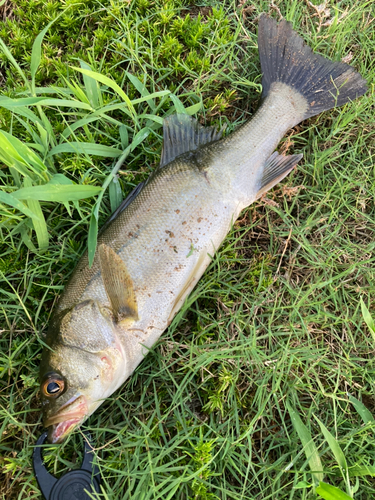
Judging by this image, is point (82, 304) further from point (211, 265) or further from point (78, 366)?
point (211, 265)

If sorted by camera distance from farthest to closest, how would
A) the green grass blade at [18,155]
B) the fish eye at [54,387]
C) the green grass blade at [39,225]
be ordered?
1. the green grass blade at [39,225]
2. the fish eye at [54,387]
3. the green grass blade at [18,155]

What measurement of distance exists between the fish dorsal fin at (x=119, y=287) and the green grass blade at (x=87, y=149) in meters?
0.86

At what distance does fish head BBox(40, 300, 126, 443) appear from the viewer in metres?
2.01

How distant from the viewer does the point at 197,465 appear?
2033mm

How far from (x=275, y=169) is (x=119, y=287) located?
1.50 m

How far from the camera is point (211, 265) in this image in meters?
2.54

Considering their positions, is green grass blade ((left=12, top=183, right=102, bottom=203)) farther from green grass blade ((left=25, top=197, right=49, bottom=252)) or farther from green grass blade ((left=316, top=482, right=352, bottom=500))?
green grass blade ((left=316, top=482, right=352, bottom=500))

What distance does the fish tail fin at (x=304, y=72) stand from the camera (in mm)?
2766

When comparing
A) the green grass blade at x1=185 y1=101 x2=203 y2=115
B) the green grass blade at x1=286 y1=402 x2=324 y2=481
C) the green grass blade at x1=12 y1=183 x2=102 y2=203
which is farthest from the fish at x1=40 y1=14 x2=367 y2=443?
the green grass blade at x1=286 y1=402 x2=324 y2=481

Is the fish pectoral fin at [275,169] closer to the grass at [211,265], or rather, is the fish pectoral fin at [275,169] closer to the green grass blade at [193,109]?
the grass at [211,265]

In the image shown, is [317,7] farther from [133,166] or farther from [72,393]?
[72,393]

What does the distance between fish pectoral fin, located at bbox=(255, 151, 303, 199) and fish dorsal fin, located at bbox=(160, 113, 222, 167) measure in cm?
52

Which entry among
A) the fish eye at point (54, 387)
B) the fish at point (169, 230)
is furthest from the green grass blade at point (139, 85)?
the fish eye at point (54, 387)

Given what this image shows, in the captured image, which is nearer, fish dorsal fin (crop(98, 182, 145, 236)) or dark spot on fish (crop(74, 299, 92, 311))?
dark spot on fish (crop(74, 299, 92, 311))
